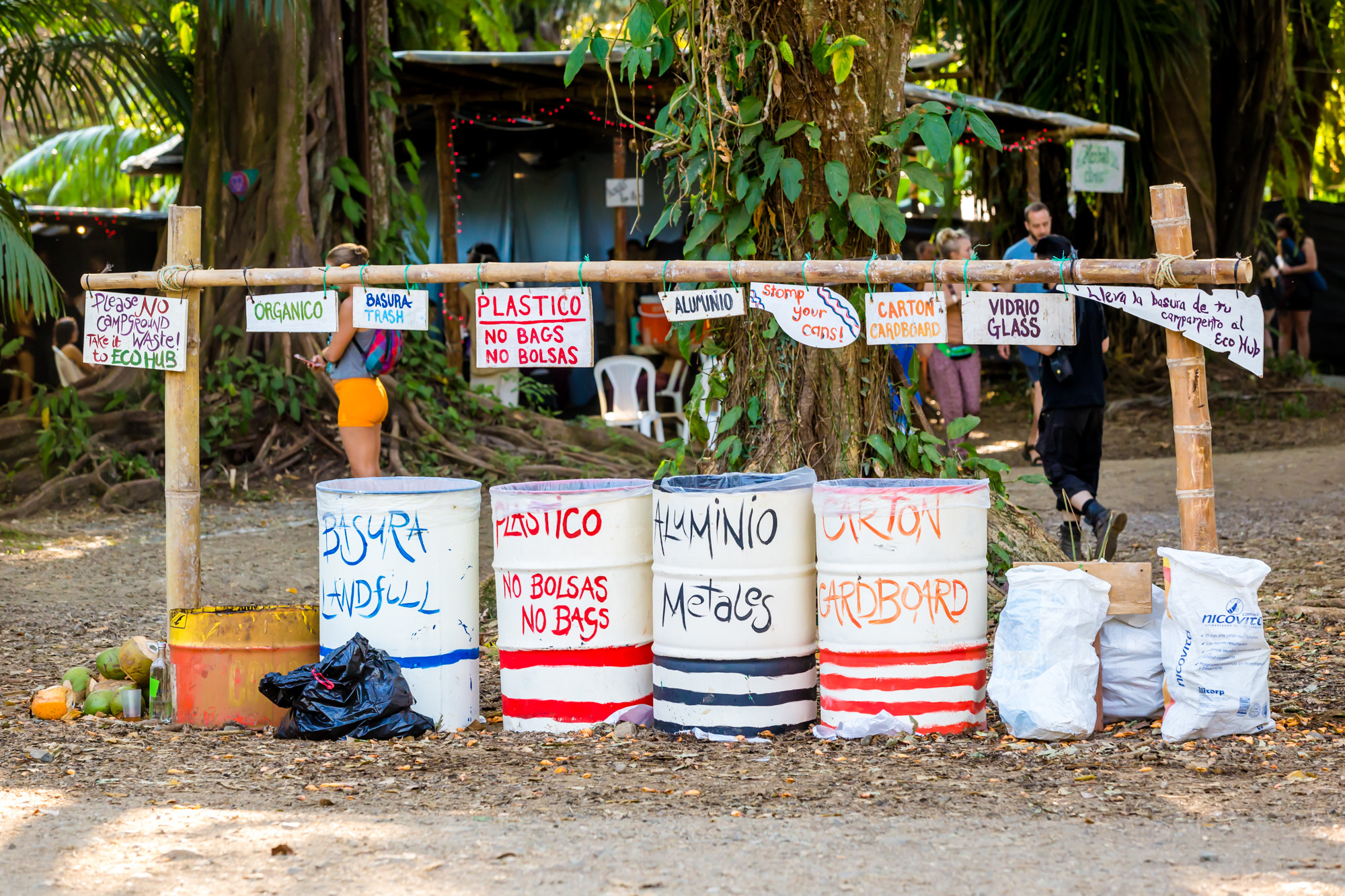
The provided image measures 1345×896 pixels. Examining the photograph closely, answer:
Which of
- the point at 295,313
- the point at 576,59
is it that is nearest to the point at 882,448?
the point at 576,59

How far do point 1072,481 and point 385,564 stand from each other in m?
3.76

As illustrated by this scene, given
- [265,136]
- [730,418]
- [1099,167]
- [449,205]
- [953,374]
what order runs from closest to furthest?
1. [730,418]
2. [953,374]
3. [265,136]
4. [449,205]
5. [1099,167]

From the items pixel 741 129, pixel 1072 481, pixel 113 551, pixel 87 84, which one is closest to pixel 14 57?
pixel 87 84

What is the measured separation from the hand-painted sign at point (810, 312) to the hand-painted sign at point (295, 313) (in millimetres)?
1530

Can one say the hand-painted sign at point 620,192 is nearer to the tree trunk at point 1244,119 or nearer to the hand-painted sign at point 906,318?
the tree trunk at point 1244,119

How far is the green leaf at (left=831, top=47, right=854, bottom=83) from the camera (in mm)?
5141

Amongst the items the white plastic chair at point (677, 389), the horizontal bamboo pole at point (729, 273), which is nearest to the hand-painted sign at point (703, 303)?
the horizontal bamboo pole at point (729, 273)

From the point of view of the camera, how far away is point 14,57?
9.62 m

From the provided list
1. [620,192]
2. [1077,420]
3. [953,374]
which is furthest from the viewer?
[620,192]

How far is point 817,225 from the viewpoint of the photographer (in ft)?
17.7

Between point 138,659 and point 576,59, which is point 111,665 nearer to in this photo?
point 138,659

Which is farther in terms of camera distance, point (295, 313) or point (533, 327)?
point (295, 313)

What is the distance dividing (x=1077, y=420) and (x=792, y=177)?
7.30 ft

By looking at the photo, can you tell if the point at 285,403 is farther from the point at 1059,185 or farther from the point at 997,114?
the point at 1059,185
